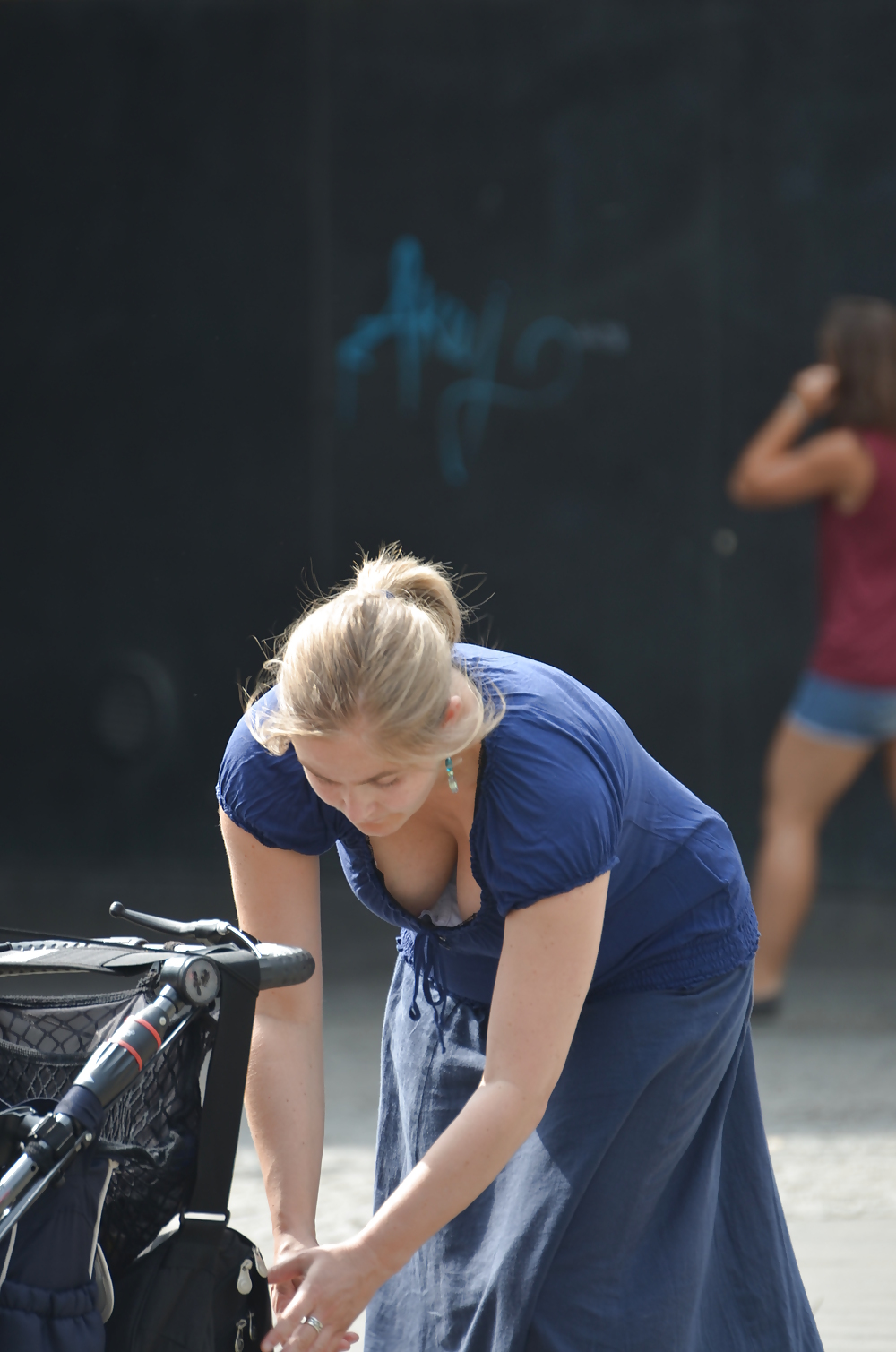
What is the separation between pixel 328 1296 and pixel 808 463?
12.4 ft

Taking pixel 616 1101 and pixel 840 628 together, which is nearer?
pixel 616 1101

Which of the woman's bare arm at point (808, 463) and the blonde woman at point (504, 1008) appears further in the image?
the woman's bare arm at point (808, 463)

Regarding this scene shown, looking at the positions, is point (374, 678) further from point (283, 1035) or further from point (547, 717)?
point (283, 1035)

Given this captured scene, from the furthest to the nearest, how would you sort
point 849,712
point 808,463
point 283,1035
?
point 808,463
point 849,712
point 283,1035

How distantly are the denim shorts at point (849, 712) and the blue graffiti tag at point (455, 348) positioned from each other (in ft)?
5.99

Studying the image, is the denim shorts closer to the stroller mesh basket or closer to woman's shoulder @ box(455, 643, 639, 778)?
woman's shoulder @ box(455, 643, 639, 778)

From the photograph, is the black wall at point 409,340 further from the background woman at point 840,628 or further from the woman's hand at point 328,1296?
the woman's hand at point 328,1296

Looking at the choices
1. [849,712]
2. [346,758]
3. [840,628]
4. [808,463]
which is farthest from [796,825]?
[346,758]

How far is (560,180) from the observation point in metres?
6.45

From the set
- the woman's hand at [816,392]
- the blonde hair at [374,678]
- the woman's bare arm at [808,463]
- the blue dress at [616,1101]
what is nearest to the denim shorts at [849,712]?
the woman's bare arm at [808,463]

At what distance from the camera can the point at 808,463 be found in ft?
17.5

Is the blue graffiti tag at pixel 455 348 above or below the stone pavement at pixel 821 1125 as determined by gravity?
above

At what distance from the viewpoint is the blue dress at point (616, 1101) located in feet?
7.53

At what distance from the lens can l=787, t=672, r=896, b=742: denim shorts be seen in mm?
5172
